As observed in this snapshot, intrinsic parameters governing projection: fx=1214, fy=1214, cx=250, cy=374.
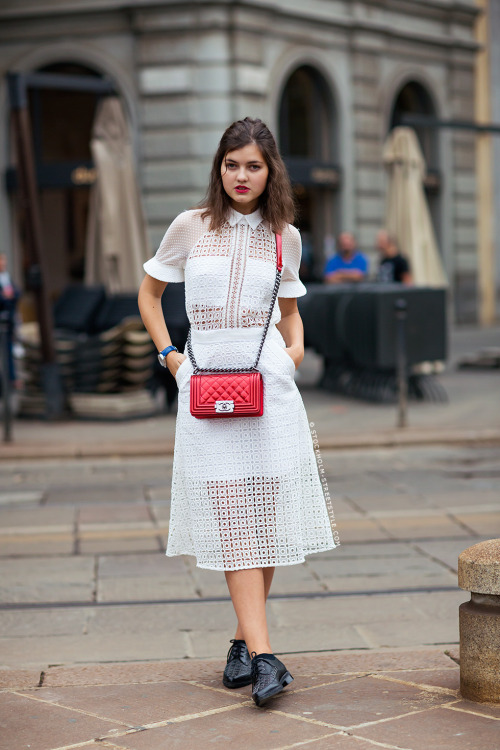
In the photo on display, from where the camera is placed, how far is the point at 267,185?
3980 mm

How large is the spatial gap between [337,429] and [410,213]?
6.00 meters

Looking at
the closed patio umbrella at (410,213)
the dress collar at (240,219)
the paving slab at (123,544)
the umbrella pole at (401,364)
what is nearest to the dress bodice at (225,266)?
the dress collar at (240,219)

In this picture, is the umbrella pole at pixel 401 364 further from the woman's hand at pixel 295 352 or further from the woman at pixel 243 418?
the woman at pixel 243 418

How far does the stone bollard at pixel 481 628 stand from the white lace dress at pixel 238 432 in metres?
0.56

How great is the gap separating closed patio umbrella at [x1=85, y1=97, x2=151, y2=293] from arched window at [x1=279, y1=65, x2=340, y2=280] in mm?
8249

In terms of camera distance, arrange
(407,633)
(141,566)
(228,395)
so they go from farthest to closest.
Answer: (141,566)
(407,633)
(228,395)

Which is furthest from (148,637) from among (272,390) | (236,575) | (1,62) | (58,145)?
(58,145)

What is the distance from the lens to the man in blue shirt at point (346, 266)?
14633 mm

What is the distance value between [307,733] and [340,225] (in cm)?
1923

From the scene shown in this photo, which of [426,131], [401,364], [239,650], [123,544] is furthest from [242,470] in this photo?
[426,131]

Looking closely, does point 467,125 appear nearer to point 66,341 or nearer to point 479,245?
point 66,341

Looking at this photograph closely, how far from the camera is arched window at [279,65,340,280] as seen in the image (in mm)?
21578

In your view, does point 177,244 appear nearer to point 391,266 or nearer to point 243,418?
point 243,418

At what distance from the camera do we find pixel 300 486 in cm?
400
